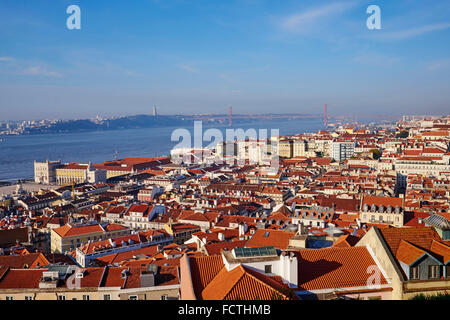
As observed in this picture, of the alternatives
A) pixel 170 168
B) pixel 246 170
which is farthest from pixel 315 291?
pixel 170 168

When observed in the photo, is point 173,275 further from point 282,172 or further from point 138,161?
point 138,161

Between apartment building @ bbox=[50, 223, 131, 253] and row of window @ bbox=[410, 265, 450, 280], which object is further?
apartment building @ bbox=[50, 223, 131, 253]

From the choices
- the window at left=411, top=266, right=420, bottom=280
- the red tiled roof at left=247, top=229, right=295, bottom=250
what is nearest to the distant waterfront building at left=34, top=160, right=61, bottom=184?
the red tiled roof at left=247, top=229, right=295, bottom=250

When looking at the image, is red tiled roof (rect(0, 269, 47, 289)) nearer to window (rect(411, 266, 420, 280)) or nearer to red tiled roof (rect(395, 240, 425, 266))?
red tiled roof (rect(395, 240, 425, 266))

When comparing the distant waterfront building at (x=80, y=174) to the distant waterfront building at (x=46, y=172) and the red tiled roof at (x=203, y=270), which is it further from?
the red tiled roof at (x=203, y=270)
